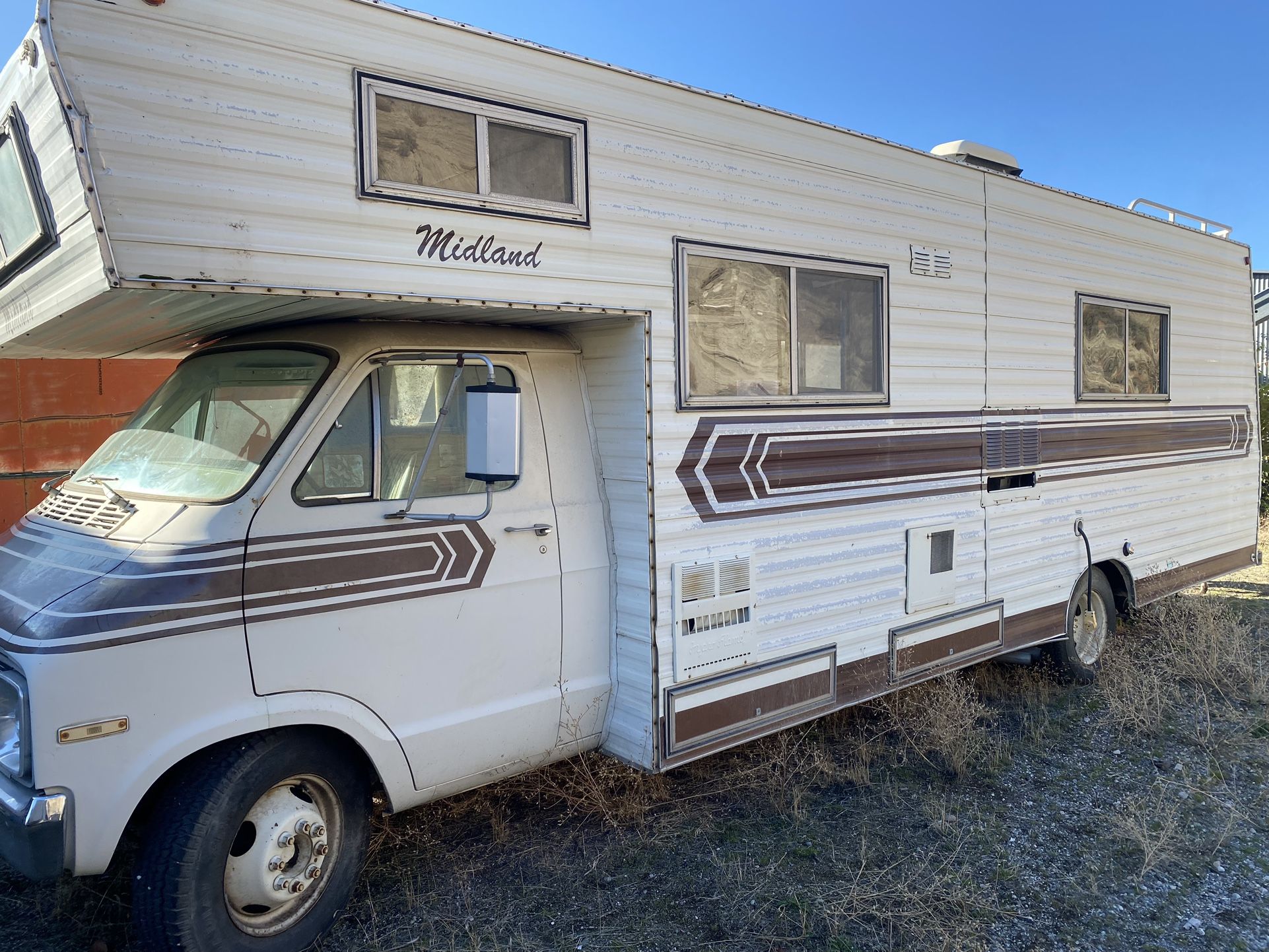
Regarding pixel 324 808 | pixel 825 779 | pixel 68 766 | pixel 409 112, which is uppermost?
pixel 409 112

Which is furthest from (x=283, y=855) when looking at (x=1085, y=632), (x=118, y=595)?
(x=1085, y=632)

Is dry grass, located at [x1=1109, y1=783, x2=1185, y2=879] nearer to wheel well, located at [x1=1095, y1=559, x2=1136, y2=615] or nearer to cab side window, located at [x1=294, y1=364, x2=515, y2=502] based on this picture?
wheel well, located at [x1=1095, y1=559, x2=1136, y2=615]

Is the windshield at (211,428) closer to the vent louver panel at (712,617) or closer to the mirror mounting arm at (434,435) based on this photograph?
the mirror mounting arm at (434,435)

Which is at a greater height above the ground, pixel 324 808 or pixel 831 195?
pixel 831 195

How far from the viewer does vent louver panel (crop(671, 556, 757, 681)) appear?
3.89 meters

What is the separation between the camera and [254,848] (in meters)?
3.05

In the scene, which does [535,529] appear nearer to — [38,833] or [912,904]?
[38,833]

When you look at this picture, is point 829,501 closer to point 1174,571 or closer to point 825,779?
point 825,779

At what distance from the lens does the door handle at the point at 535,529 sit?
3621 millimetres

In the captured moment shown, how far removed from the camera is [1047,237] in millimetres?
5797

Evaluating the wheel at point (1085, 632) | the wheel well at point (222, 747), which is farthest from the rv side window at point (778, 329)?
the wheel at point (1085, 632)

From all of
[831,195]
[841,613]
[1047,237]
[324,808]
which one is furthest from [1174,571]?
[324,808]

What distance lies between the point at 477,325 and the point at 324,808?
6.15 ft

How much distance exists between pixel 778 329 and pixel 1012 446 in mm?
1964
